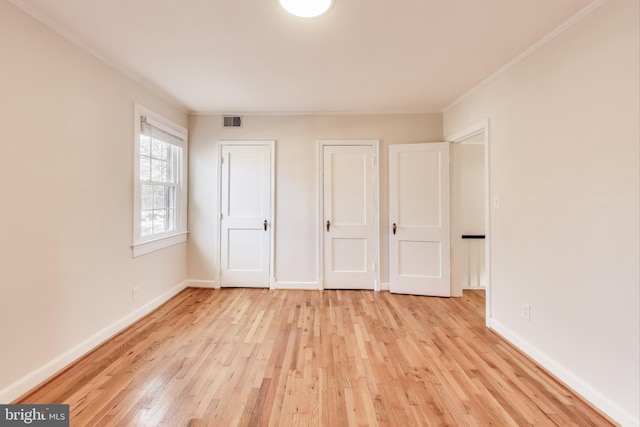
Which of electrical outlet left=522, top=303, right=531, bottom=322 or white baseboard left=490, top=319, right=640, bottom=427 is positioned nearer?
white baseboard left=490, top=319, right=640, bottom=427

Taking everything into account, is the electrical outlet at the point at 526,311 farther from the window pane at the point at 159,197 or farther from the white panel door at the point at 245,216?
the window pane at the point at 159,197

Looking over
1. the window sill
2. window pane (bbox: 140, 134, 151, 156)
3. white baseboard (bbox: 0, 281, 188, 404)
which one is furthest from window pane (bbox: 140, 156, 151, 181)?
white baseboard (bbox: 0, 281, 188, 404)

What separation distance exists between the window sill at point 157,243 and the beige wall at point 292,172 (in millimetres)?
227

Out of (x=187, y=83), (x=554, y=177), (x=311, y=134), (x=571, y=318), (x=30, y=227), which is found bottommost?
(x=571, y=318)

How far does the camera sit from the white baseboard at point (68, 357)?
1.69 metres

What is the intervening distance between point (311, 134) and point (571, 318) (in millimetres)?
3290

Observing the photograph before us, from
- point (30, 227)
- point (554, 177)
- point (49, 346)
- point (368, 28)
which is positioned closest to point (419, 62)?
point (368, 28)

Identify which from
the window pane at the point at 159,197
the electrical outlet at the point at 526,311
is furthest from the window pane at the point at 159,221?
the electrical outlet at the point at 526,311

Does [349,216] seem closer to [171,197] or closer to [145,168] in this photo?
[171,197]

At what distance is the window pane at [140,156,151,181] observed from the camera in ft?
10.0

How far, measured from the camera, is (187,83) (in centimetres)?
296

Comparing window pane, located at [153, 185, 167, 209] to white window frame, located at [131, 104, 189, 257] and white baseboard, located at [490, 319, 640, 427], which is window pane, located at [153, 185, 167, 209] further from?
white baseboard, located at [490, 319, 640, 427]

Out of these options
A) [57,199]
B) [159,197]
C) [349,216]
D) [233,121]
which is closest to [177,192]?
[159,197]

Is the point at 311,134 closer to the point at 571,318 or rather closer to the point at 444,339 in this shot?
the point at 444,339
